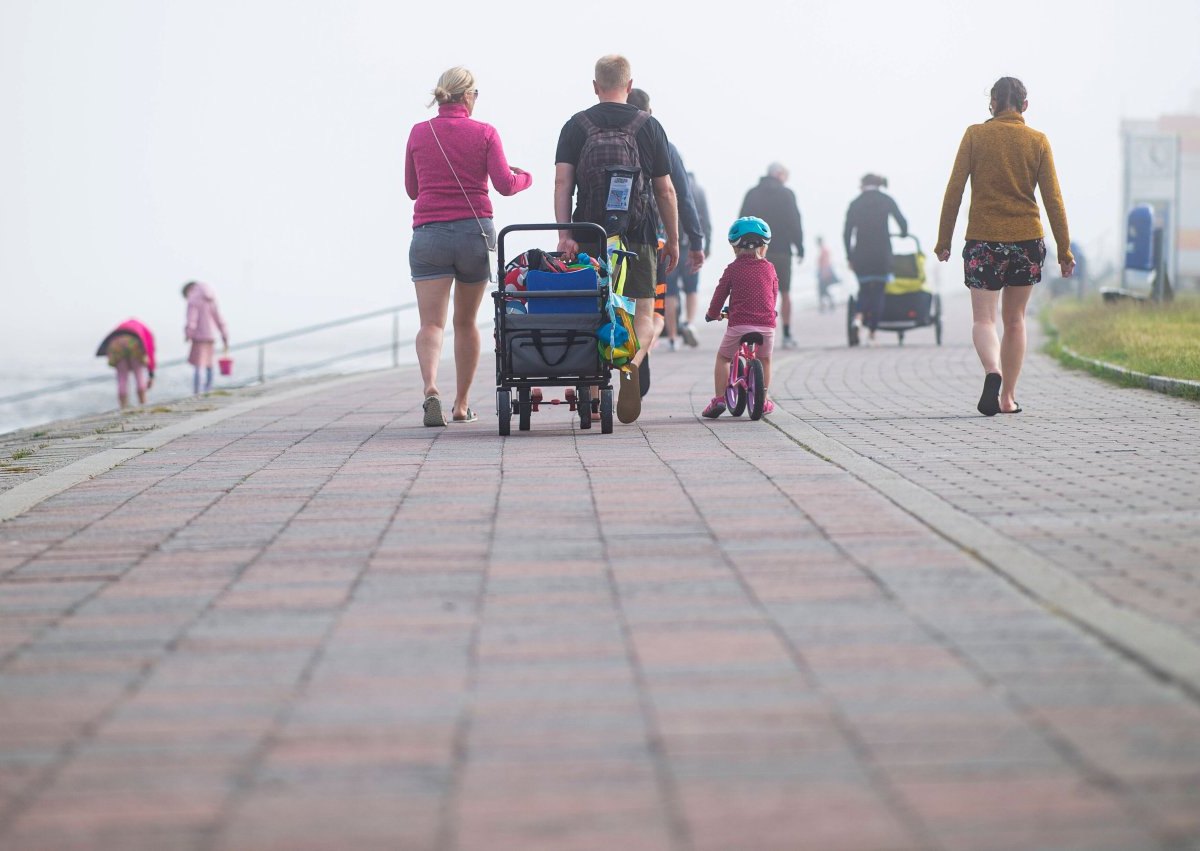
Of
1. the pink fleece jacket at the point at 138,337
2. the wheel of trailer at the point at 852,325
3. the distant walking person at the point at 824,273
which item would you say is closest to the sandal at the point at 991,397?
the wheel of trailer at the point at 852,325

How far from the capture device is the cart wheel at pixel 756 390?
9789 mm

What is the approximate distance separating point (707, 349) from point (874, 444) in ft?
35.4

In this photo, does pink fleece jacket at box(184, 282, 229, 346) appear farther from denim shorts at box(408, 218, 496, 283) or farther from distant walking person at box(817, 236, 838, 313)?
distant walking person at box(817, 236, 838, 313)

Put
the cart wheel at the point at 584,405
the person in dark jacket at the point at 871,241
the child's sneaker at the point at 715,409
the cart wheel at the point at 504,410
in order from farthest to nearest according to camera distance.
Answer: the person in dark jacket at the point at 871,241 → the child's sneaker at the point at 715,409 → the cart wheel at the point at 584,405 → the cart wheel at the point at 504,410

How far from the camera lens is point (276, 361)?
38.3 metres

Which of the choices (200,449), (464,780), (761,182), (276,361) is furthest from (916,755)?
(276,361)

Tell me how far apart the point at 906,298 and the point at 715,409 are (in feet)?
31.3

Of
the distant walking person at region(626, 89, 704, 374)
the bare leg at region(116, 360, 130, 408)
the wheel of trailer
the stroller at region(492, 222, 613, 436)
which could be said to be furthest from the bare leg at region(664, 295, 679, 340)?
the stroller at region(492, 222, 613, 436)

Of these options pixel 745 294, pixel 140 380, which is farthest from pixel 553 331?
pixel 140 380

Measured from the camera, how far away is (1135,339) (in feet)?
50.1

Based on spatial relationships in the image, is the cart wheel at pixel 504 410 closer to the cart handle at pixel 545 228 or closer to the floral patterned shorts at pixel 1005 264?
the cart handle at pixel 545 228

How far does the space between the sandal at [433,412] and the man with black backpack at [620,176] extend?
0.99m

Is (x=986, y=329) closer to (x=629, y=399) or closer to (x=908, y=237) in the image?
(x=629, y=399)

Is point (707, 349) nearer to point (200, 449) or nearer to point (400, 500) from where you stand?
point (200, 449)
